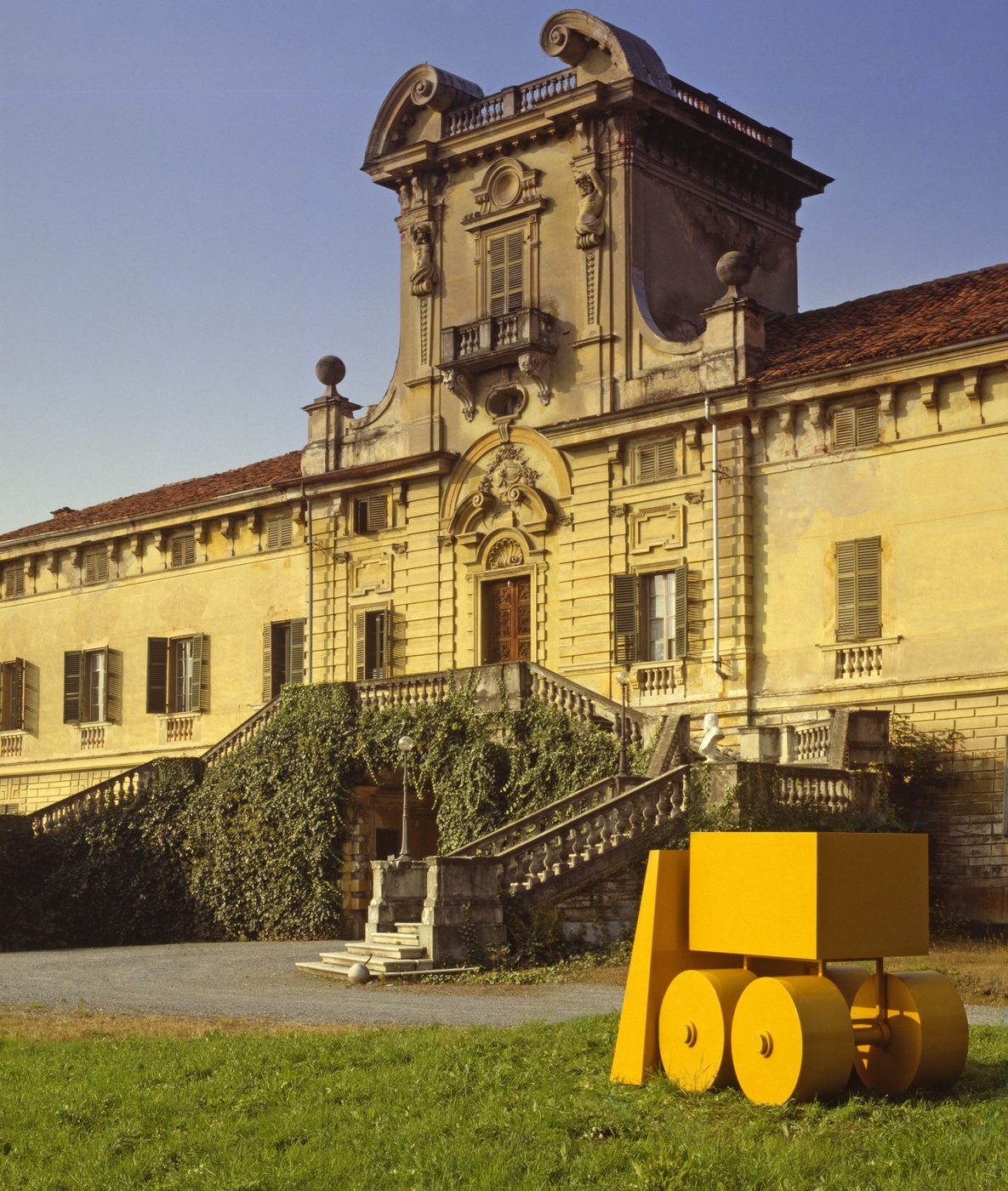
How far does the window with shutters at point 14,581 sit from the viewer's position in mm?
43844

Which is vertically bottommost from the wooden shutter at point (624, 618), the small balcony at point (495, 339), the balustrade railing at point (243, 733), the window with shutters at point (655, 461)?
the balustrade railing at point (243, 733)

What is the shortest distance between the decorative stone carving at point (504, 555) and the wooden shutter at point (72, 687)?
A: 13.4 m

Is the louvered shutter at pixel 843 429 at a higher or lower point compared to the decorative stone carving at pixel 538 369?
lower

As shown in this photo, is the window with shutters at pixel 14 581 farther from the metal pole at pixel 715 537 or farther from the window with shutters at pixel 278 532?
the metal pole at pixel 715 537

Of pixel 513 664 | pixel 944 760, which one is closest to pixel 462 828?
pixel 513 664

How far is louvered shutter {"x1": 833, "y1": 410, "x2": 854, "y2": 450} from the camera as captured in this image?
2791 cm

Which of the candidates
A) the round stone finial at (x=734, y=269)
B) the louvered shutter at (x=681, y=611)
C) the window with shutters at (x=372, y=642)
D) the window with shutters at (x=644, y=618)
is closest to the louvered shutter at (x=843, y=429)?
the round stone finial at (x=734, y=269)

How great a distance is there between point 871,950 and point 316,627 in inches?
1018

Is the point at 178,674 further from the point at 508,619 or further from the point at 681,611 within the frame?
the point at 681,611

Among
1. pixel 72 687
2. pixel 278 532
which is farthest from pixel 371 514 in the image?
pixel 72 687

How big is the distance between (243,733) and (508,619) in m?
5.72

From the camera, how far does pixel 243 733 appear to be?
109ft

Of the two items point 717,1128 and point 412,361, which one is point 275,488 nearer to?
point 412,361

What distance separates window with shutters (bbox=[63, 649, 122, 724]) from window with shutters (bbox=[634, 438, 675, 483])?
15.9 metres
